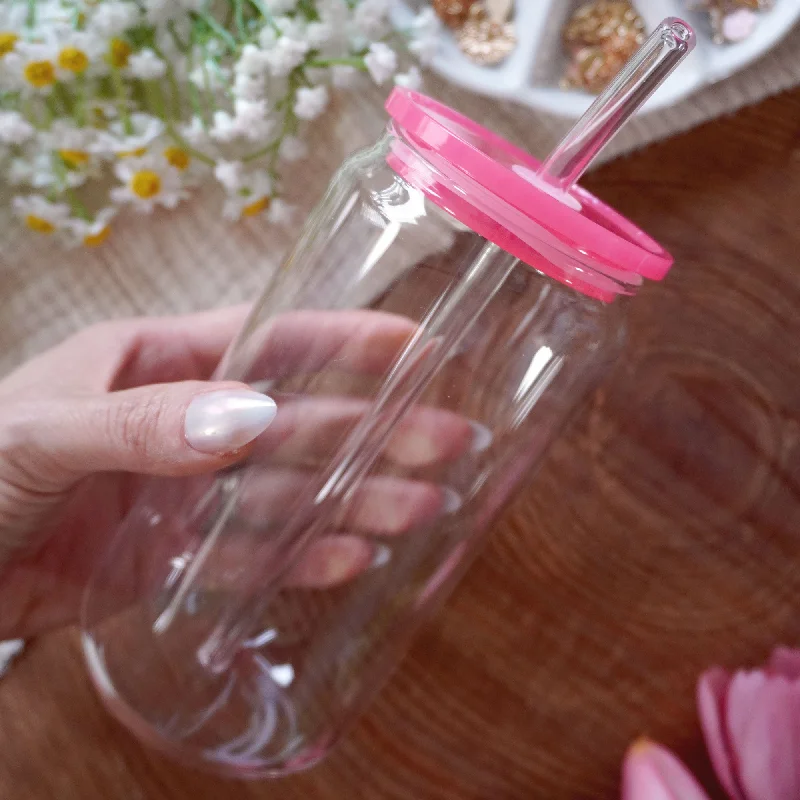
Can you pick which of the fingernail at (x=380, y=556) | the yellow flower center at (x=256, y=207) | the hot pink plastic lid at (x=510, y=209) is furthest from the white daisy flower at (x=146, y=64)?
the fingernail at (x=380, y=556)

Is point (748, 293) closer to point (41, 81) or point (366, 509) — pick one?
point (366, 509)

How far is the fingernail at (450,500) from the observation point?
0.43 m

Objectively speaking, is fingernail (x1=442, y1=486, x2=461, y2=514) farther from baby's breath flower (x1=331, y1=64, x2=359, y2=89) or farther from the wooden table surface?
baby's breath flower (x1=331, y1=64, x2=359, y2=89)

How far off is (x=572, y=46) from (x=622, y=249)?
28cm

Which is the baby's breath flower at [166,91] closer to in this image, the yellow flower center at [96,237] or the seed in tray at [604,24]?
the yellow flower center at [96,237]

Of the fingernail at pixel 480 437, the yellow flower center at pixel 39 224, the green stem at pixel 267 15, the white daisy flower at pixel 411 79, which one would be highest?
the white daisy flower at pixel 411 79

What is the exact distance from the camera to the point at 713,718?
0.47 m

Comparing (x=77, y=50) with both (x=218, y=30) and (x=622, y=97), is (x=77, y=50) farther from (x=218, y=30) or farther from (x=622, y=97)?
(x=622, y=97)

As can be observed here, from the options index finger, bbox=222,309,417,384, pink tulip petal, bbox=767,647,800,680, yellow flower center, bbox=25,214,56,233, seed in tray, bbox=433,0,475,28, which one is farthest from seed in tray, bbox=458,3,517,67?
pink tulip petal, bbox=767,647,800,680

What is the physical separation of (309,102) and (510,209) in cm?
26

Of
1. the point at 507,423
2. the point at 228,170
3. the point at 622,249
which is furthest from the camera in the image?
the point at 228,170

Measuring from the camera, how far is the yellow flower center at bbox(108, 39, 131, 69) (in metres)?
0.47

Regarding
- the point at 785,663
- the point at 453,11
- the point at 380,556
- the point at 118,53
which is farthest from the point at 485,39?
the point at 785,663

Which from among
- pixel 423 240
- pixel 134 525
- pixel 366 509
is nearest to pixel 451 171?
pixel 423 240
